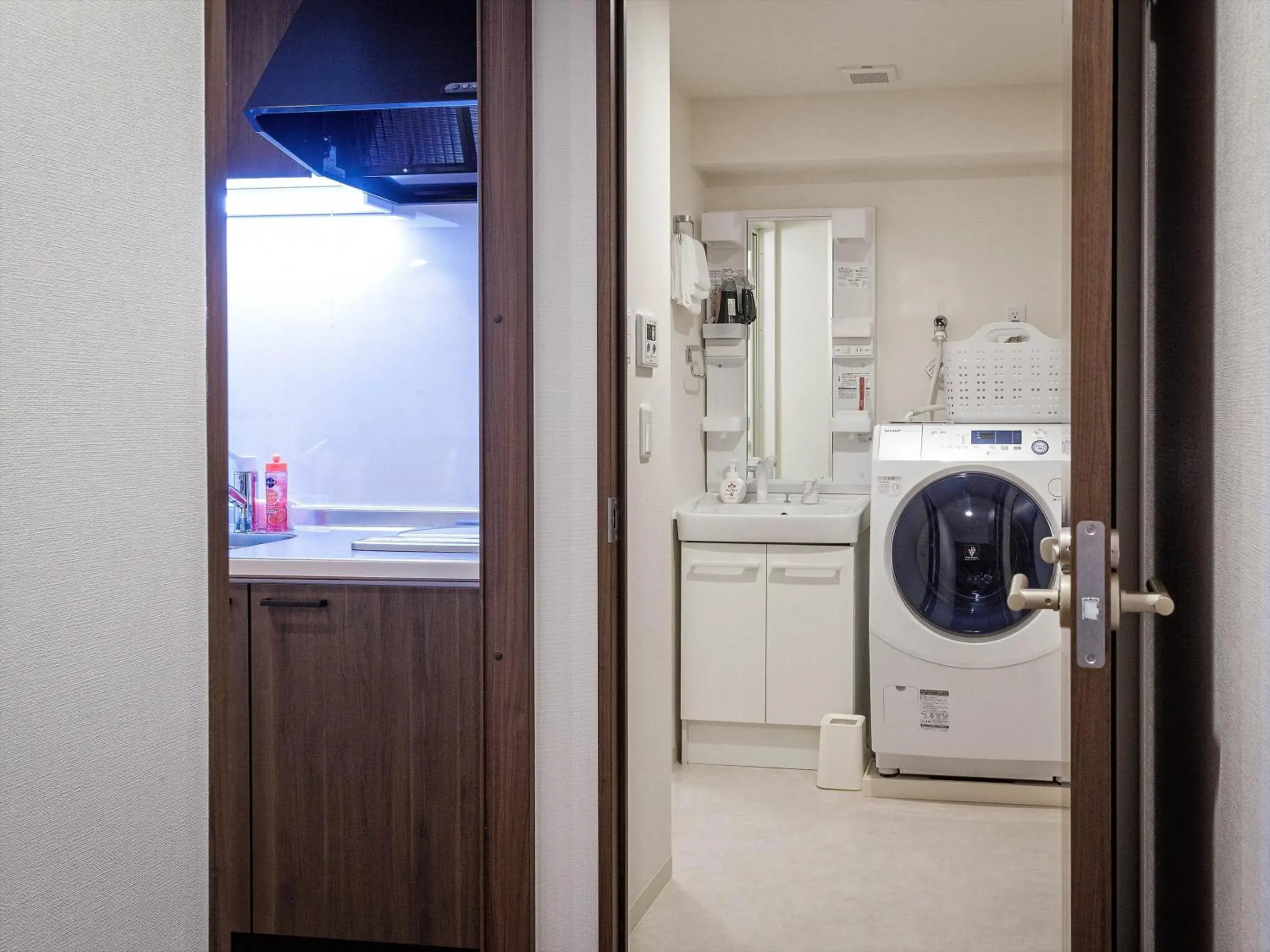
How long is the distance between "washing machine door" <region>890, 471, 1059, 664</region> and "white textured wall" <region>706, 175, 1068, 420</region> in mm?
923

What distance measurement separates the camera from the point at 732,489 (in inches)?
170

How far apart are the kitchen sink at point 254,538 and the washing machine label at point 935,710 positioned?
1.91 m

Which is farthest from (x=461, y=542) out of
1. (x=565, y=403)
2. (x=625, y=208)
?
(x=625, y=208)

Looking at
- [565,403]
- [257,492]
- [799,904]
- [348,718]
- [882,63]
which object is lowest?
[799,904]

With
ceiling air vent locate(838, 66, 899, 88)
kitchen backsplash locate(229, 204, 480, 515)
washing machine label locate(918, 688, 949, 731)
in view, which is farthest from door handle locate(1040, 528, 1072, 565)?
ceiling air vent locate(838, 66, 899, 88)

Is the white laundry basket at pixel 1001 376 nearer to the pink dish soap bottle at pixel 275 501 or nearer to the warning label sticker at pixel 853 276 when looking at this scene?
the warning label sticker at pixel 853 276

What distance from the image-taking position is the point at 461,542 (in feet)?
8.59

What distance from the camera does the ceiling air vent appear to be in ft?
12.8

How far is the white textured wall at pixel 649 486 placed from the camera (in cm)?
242

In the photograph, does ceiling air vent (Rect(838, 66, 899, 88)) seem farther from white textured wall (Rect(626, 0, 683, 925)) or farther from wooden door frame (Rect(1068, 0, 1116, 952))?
wooden door frame (Rect(1068, 0, 1116, 952))

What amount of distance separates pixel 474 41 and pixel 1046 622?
227 cm

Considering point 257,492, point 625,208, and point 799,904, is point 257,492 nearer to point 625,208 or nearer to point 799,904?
point 625,208

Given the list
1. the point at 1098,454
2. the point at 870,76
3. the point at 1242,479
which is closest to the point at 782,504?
the point at 870,76

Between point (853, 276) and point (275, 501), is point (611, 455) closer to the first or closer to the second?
point (275, 501)
